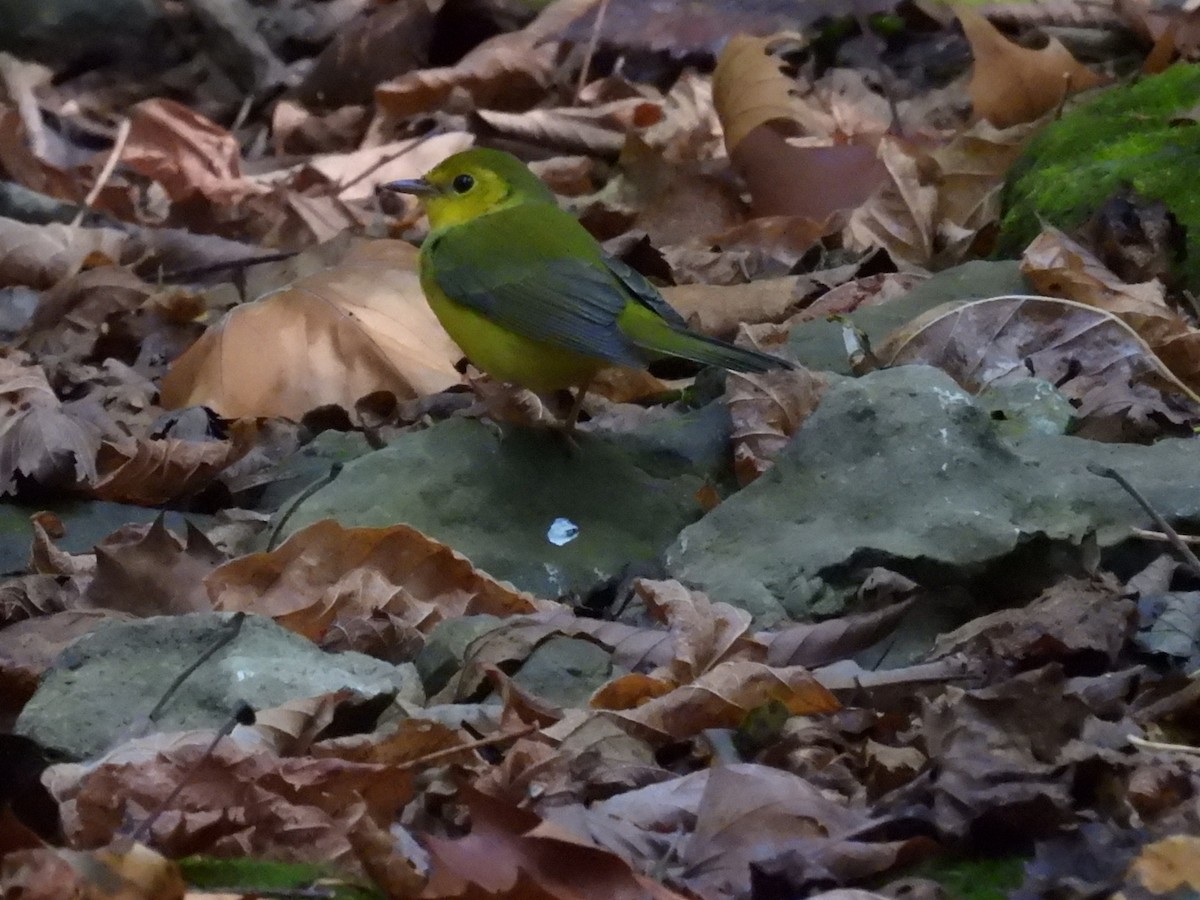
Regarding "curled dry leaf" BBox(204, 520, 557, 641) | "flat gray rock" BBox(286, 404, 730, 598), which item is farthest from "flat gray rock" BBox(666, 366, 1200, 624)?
"curled dry leaf" BBox(204, 520, 557, 641)

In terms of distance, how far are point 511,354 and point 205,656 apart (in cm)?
199

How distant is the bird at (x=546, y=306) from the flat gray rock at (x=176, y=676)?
1459 millimetres

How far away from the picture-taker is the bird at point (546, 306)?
452 centimetres

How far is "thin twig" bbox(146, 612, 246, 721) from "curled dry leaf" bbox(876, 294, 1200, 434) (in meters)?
2.30

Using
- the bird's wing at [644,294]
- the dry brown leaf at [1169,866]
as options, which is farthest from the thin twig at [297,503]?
the dry brown leaf at [1169,866]

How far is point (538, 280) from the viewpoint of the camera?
484 cm

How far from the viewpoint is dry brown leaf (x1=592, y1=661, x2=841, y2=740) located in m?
2.97

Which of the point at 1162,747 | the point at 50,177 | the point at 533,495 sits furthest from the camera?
the point at 50,177

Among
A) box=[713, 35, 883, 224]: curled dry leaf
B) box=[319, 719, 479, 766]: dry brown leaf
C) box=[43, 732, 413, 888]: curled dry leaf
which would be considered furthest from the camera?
box=[713, 35, 883, 224]: curled dry leaf

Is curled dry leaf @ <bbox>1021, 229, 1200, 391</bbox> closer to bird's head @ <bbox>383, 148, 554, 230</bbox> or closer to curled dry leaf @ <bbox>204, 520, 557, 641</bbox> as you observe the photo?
bird's head @ <bbox>383, 148, 554, 230</bbox>

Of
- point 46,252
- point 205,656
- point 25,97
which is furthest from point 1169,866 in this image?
point 25,97

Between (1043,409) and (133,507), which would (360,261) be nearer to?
(133,507)

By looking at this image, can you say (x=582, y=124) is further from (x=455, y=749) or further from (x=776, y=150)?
(x=455, y=749)

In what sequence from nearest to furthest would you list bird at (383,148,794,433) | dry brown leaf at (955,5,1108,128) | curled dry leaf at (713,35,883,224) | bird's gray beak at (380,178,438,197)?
bird at (383,148,794,433) → bird's gray beak at (380,178,438,197) → curled dry leaf at (713,35,883,224) → dry brown leaf at (955,5,1108,128)
